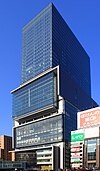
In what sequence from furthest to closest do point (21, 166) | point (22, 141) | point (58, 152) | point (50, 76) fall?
point (22, 141) → point (50, 76) → point (58, 152) → point (21, 166)

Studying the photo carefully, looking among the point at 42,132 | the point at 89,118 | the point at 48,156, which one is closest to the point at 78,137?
the point at 89,118

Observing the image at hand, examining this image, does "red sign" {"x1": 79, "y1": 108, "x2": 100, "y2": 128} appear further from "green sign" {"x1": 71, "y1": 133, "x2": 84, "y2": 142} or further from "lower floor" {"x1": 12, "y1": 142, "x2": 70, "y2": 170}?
"lower floor" {"x1": 12, "y1": 142, "x2": 70, "y2": 170}

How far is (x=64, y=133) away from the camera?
169750mm

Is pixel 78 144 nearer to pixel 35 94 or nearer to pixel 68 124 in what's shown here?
pixel 68 124

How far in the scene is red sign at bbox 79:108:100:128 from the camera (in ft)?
470

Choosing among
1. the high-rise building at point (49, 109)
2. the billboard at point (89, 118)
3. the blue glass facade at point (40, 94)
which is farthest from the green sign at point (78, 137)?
the blue glass facade at point (40, 94)

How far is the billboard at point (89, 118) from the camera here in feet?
470

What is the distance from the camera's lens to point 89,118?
5787 inches

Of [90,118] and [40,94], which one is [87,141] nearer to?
[90,118]

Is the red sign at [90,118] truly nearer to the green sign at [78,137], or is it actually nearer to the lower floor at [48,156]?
the green sign at [78,137]

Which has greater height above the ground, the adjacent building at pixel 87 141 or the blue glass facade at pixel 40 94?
the blue glass facade at pixel 40 94

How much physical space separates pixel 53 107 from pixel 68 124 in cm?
1227

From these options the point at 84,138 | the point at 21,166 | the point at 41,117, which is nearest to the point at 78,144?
the point at 84,138

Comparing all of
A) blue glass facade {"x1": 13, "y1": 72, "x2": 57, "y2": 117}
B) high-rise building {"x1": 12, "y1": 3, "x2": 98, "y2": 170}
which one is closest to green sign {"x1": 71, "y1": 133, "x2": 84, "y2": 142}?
high-rise building {"x1": 12, "y1": 3, "x2": 98, "y2": 170}
